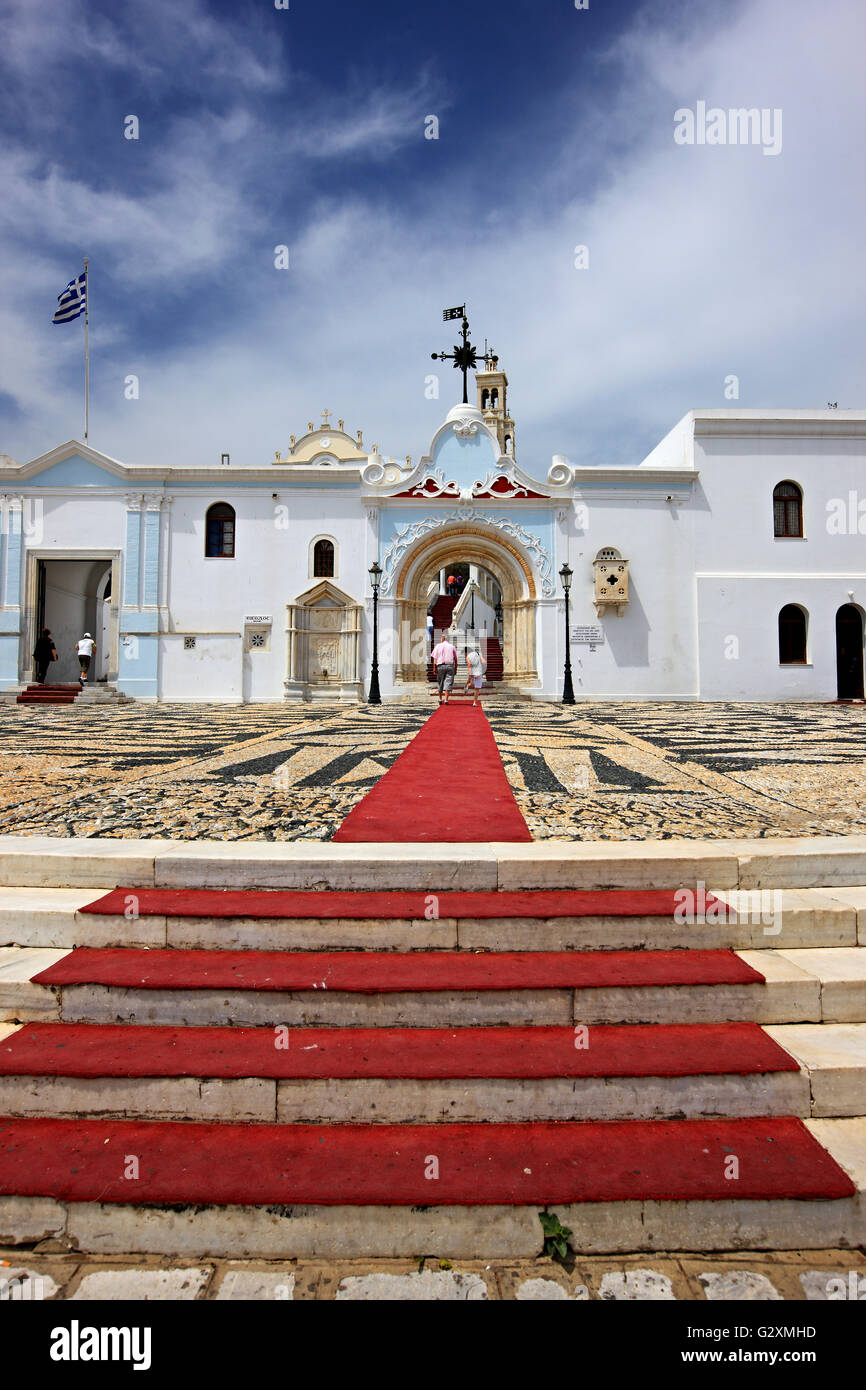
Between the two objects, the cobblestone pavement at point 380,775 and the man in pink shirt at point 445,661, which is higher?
the man in pink shirt at point 445,661

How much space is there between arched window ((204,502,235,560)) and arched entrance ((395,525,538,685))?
486cm

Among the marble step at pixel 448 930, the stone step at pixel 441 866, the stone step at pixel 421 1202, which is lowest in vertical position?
the stone step at pixel 421 1202

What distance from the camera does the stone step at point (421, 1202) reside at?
73.4 inches

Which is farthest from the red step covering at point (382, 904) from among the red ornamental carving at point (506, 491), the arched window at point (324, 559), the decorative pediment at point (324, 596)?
the red ornamental carving at point (506, 491)

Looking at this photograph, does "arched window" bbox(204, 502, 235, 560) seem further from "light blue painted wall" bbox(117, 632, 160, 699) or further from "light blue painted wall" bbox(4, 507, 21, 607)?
"light blue painted wall" bbox(4, 507, 21, 607)

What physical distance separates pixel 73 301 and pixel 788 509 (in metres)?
20.1

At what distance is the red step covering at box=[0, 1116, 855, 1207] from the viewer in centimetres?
191

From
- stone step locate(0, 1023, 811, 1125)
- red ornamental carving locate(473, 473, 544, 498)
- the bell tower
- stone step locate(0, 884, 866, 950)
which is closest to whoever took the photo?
stone step locate(0, 1023, 811, 1125)

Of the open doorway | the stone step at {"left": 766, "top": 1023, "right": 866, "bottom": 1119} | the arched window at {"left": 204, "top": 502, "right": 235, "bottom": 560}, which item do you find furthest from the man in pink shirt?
the open doorway

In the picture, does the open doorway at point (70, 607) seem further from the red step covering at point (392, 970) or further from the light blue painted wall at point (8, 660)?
the red step covering at point (392, 970)

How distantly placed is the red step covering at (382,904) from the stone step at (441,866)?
0.06m
